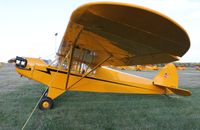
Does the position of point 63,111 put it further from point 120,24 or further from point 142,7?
point 142,7

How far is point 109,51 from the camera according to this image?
4.68m

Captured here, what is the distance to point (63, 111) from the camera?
4.73 m

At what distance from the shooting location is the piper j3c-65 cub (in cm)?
229

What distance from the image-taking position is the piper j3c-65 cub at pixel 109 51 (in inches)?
90.0

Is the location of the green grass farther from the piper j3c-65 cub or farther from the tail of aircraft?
the tail of aircraft

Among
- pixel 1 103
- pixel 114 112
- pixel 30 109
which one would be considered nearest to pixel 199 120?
pixel 114 112

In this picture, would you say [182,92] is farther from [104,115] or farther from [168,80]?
[104,115]

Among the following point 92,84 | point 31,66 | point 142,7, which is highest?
point 142,7

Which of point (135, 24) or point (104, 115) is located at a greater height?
point (135, 24)

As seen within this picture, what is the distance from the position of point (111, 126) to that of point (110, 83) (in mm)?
2587

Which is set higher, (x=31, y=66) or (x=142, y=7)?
(x=142, y=7)

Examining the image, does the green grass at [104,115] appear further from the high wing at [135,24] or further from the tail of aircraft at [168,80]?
the high wing at [135,24]

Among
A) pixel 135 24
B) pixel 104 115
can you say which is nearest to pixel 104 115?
pixel 104 115

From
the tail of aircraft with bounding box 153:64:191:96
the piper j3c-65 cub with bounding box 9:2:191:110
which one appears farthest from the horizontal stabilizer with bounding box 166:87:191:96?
the tail of aircraft with bounding box 153:64:191:96
